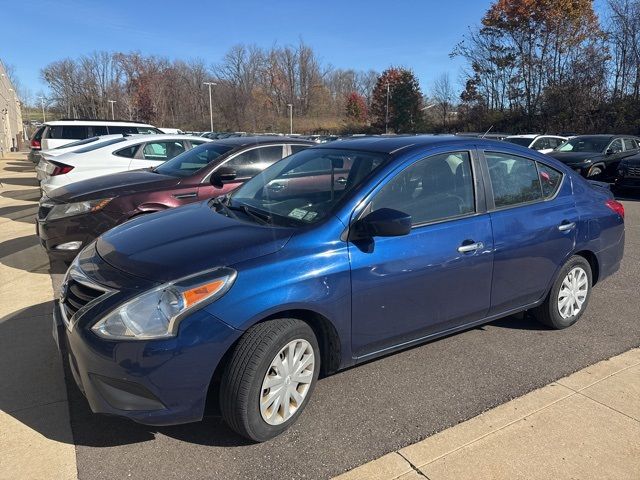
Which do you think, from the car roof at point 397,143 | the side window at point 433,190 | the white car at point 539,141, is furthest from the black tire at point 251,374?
the white car at point 539,141

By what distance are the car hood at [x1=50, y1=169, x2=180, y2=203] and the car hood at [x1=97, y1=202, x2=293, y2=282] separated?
7.86 ft

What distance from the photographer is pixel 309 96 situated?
8669 centimetres

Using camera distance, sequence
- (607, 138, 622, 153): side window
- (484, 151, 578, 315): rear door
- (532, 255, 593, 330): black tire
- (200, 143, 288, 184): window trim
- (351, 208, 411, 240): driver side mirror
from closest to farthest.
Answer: (351, 208, 411, 240): driver side mirror
(484, 151, 578, 315): rear door
(532, 255, 593, 330): black tire
(200, 143, 288, 184): window trim
(607, 138, 622, 153): side window

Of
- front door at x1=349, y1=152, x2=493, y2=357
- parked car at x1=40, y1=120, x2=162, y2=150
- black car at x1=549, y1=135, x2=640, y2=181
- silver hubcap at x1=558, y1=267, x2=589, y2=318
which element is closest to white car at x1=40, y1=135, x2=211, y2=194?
front door at x1=349, y1=152, x2=493, y2=357

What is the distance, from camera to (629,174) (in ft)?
42.2

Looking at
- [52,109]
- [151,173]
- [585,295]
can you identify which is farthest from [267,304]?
[52,109]

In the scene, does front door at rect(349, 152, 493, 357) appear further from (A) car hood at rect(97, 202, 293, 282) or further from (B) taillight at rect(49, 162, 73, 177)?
(B) taillight at rect(49, 162, 73, 177)

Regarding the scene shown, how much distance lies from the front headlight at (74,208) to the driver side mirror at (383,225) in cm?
363

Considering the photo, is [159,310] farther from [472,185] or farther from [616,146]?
[616,146]

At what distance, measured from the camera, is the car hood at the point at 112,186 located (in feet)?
18.4

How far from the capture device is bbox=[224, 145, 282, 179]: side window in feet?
21.5

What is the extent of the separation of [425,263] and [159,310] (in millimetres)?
1657

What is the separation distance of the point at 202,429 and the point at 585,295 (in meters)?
3.46

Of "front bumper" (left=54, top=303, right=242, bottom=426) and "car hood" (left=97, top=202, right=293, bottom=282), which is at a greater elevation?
"car hood" (left=97, top=202, right=293, bottom=282)
